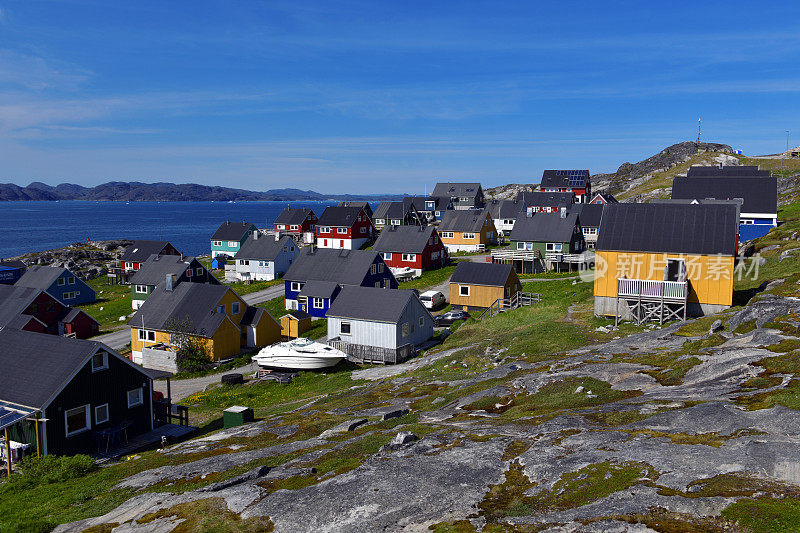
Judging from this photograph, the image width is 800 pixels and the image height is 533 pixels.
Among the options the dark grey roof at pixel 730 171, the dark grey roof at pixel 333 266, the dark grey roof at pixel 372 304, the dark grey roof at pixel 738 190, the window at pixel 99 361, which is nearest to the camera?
the window at pixel 99 361

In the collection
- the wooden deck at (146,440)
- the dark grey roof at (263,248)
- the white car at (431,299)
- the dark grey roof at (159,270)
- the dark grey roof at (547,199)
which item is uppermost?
the dark grey roof at (547,199)

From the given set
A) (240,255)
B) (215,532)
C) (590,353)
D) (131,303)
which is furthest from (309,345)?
(240,255)

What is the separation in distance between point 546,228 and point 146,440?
60704 mm

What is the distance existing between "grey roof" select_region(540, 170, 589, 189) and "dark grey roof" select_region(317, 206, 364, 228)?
63802 millimetres

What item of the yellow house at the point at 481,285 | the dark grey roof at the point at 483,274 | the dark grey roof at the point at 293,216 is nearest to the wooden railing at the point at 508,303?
the yellow house at the point at 481,285

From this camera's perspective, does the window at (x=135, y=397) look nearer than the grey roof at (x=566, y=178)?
Yes

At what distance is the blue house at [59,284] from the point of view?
2751 inches

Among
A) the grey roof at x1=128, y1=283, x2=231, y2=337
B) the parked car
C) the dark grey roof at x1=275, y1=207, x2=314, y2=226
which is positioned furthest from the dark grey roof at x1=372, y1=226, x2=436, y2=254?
the dark grey roof at x1=275, y1=207, x2=314, y2=226

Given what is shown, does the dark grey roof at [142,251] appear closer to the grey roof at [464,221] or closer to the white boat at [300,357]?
the grey roof at [464,221]

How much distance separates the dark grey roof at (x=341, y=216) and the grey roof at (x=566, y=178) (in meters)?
63.8

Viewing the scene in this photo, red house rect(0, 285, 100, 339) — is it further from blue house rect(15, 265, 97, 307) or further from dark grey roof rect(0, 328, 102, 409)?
dark grey roof rect(0, 328, 102, 409)

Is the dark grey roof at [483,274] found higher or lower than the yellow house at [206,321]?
higher

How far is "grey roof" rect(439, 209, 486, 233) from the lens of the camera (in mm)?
100500

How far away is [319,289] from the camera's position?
59125 mm
